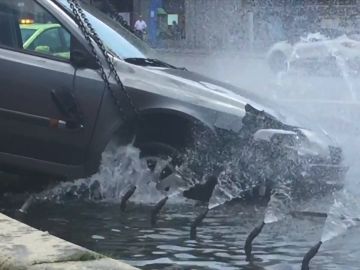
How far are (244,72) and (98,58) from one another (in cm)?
1249

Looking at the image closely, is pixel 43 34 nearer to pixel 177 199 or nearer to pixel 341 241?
pixel 177 199

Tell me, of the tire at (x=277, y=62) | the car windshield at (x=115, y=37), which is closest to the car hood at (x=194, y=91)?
the car windshield at (x=115, y=37)

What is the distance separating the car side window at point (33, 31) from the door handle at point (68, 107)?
0.34 metres

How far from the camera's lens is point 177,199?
251 inches

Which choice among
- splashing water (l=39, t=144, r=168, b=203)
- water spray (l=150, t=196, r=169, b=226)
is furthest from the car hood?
water spray (l=150, t=196, r=169, b=226)

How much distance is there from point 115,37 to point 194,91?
99cm

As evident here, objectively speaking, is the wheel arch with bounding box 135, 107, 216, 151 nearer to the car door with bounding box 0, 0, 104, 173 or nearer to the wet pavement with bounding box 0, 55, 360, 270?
the car door with bounding box 0, 0, 104, 173

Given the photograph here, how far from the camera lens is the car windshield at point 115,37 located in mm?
6602

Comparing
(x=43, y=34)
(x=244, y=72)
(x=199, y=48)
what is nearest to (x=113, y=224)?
(x=43, y=34)

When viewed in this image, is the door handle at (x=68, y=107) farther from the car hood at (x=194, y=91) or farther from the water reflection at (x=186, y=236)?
the water reflection at (x=186, y=236)

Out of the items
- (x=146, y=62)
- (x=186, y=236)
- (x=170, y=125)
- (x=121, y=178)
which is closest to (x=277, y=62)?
(x=146, y=62)

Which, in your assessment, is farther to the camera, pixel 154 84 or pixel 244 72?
pixel 244 72

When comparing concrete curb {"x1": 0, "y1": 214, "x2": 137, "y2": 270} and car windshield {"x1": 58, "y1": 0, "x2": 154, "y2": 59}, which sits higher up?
car windshield {"x1": 58, "y1": 0, "x2": 154, "y2": 59}

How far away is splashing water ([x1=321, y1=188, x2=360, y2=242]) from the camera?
5461 millimetres
